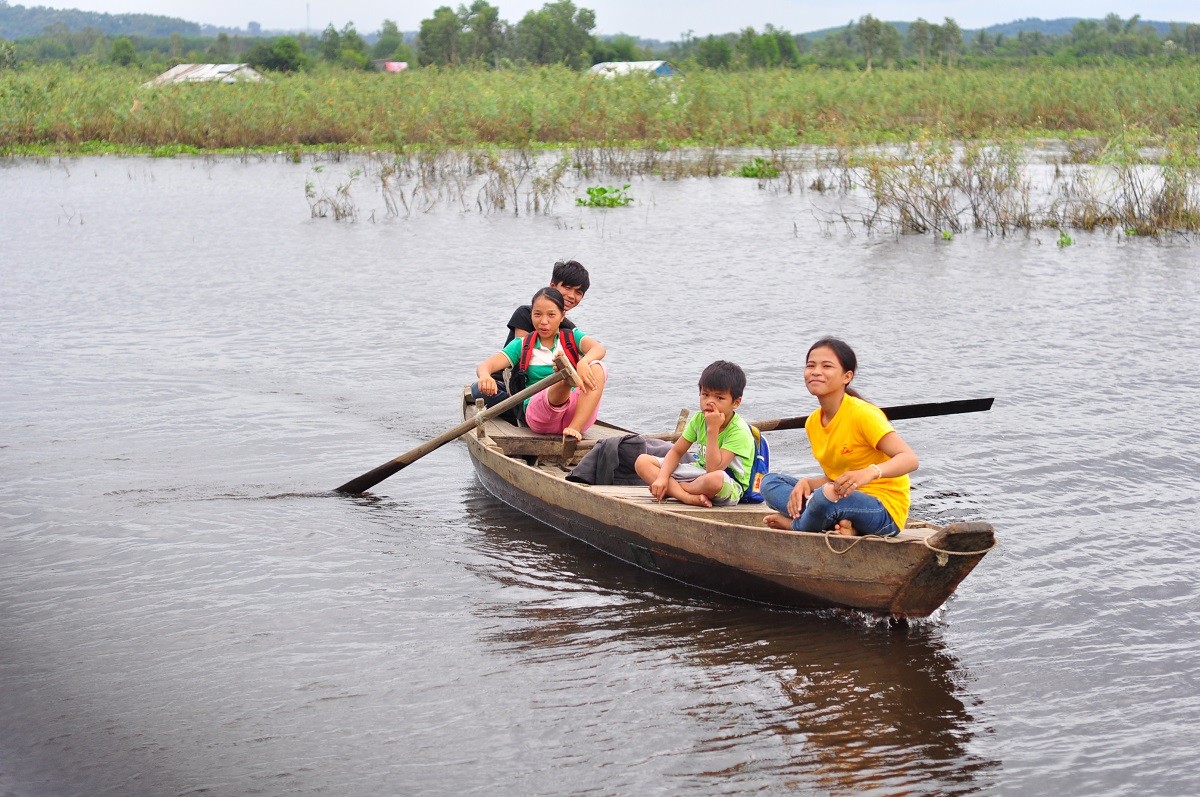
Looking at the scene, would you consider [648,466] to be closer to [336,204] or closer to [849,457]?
[849,457]

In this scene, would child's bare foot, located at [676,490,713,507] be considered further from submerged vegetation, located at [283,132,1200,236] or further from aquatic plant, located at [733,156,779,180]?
aquatic plant, located at [733,156,779,180]

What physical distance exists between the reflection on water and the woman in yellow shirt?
1.70 feet

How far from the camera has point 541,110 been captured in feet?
78.8

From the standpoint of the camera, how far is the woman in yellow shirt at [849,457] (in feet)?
14.6

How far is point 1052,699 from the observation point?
175 inches

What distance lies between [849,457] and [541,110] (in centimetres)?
2036

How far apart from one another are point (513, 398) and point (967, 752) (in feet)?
9.87

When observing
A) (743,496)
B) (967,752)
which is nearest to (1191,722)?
(967,752)

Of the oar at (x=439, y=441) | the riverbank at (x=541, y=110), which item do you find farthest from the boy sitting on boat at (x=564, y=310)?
the riverbank at (x=541, y=110)

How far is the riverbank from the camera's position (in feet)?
77.2

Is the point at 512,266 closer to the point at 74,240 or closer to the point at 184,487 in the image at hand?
the point at 74,240

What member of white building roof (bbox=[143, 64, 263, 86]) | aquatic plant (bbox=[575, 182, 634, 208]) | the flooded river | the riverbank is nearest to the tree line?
white building roof (bbox=[143, 64, 263, 86])

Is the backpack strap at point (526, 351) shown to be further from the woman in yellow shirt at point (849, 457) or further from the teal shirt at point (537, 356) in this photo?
the woman in yellow shirt at point (849, 457)

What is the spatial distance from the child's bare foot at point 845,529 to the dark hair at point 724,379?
0.70m
